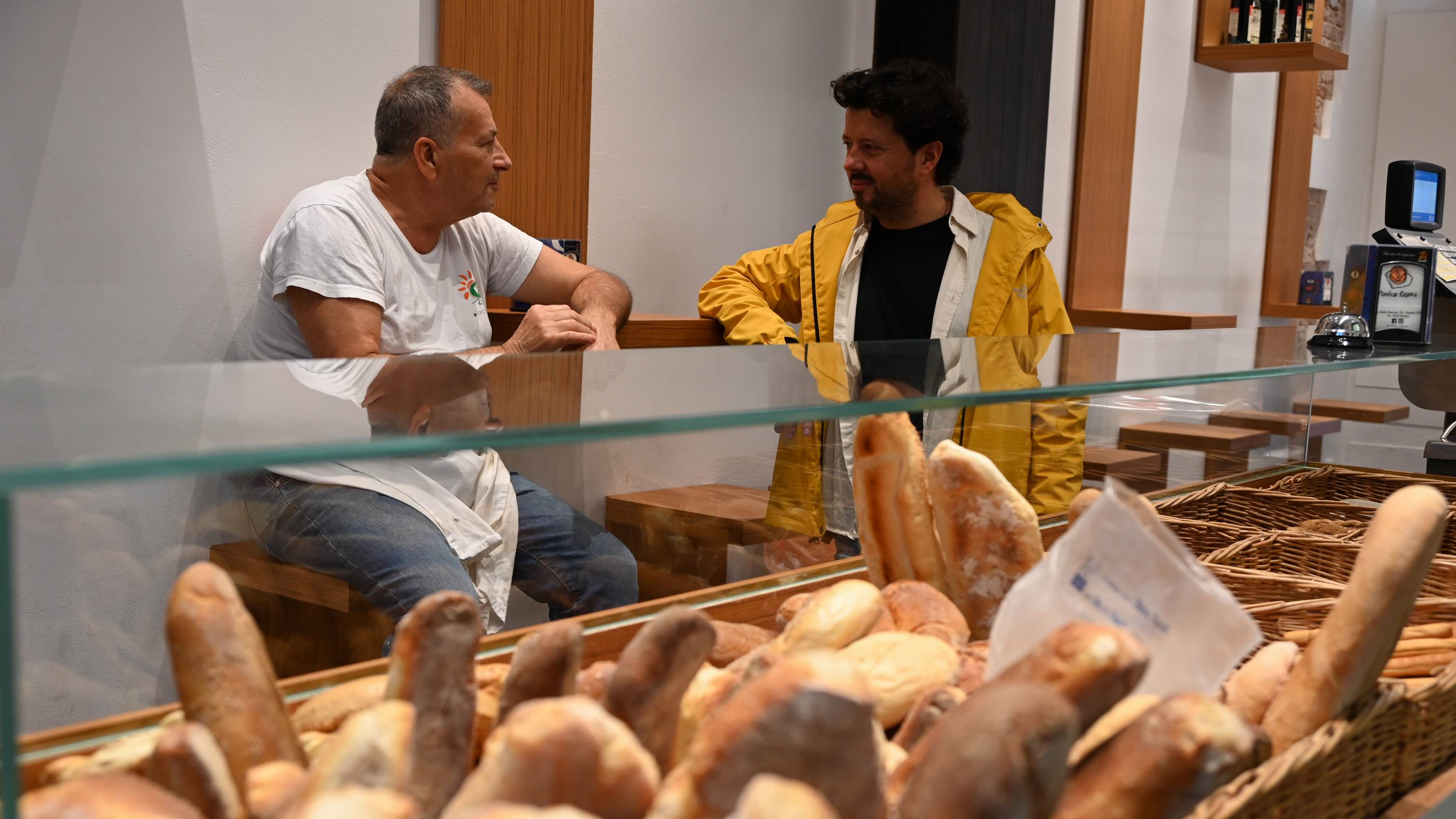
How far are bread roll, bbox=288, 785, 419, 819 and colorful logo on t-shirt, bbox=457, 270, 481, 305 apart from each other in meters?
2.29

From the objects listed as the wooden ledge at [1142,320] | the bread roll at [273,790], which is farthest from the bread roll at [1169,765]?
the wooden ledge at [1142,320]

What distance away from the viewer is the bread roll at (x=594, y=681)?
0.77 metres

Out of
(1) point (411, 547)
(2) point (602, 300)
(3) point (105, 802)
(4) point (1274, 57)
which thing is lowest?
(1) point (411, 547)

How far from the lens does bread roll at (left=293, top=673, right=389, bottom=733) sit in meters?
0.75

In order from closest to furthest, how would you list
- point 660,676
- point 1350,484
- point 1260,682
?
point 660,676, point 1260,682, point 1350,484

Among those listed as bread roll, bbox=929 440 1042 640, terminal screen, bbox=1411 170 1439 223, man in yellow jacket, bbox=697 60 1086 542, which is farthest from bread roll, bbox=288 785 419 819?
terminal screen, bbox=1411 170 1439 223

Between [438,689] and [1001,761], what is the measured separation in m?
0.30

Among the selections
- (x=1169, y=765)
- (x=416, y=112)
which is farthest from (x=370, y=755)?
(x=416, y=112)

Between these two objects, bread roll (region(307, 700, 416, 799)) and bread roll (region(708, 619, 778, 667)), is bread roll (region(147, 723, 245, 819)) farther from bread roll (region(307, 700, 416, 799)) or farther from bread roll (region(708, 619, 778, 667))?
bread roll (region(708, 619, 778, 667))

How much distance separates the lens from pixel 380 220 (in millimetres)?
2580

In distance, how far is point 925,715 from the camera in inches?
29.0

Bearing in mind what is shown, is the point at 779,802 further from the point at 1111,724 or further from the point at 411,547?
the point at 411,547

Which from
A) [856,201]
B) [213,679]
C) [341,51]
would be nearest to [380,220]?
[341,51]

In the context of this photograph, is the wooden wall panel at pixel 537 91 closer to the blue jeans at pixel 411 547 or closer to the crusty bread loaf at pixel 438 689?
the blue jeans at pixel 411 547
